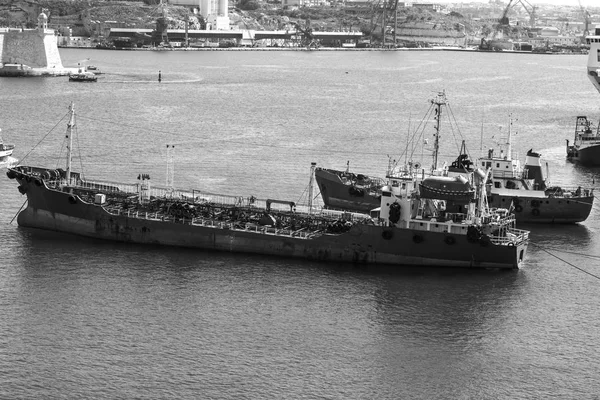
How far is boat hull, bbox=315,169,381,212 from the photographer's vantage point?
44.7 metres

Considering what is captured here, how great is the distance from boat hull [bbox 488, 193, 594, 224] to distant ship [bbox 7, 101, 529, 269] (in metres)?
2.74

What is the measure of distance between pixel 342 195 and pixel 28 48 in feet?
252

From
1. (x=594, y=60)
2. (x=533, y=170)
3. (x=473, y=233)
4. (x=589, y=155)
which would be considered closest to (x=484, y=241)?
(x=473, y=233)

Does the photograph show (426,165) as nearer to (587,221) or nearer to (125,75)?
(587,221)

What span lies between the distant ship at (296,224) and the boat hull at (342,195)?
16.3 feet

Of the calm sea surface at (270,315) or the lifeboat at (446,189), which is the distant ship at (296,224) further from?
the calm sea surface at (270,315)

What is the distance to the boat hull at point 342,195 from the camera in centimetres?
4472

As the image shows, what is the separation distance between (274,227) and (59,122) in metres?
38.6

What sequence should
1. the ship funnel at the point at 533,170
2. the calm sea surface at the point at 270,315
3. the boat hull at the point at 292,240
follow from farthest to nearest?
the ship funnel at the point at 533,170 < the boat hull at the point at 292,240 < the calm sea surface at the point at 270,315

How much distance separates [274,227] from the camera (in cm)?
3784

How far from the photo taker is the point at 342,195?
45.1 m

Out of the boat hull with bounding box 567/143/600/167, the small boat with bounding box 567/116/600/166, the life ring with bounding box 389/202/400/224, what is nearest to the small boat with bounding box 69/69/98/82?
the small boat with bounding box 567/116/600/166

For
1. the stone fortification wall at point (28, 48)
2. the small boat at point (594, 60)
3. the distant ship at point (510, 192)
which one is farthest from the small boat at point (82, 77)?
the distant ship at point (510, 192)

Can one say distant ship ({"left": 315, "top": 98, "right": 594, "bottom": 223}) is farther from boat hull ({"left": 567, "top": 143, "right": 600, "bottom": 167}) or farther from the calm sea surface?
boat hull ({"left": 567, "top": 143, "right": 600, "bottom": 167})
